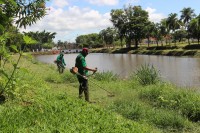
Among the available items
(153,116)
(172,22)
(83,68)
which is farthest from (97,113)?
(172,22)

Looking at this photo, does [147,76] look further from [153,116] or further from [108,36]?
Answer: [108,36]

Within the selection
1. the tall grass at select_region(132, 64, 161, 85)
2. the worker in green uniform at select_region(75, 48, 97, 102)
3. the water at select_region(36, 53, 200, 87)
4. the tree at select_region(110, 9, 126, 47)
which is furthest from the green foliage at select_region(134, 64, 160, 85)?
the tree at select_region(110, 9, 126, 47)

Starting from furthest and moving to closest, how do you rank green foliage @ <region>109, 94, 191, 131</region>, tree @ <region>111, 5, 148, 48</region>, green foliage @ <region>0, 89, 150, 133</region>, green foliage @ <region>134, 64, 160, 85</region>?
tree @ <region>111, 5, 148, 48</region> → green foliage @ <region>134, 64, 160, 85</region> → green foliage @ <region>109, 94, 191, 131</region> → green foliage @ <region>0, 89, 150, 133</region>

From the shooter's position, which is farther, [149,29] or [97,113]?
[149,29]

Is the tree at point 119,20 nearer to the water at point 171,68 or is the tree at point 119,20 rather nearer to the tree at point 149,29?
the tree at point 149,29

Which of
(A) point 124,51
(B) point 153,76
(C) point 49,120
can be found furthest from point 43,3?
(A) point 124,51

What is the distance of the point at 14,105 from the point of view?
6.58 m

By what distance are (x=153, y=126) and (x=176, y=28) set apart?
254ft

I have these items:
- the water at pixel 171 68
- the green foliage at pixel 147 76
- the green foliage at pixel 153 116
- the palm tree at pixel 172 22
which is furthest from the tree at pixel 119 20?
the green foliage at pixel 153 116

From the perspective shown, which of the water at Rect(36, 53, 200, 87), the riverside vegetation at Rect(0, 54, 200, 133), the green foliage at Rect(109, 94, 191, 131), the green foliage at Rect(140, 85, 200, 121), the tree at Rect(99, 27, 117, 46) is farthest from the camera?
the tree at Rect(99, 27, 117, 46)

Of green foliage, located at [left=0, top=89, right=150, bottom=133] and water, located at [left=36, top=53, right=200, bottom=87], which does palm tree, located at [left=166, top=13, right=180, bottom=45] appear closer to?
water, located at [left=36, top=53, right=200, bottom=87]

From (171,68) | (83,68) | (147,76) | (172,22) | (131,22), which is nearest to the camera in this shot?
(83,68)

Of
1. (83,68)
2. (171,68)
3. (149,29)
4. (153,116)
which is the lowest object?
(171,68)

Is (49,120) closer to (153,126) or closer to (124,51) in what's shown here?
(153,126)
